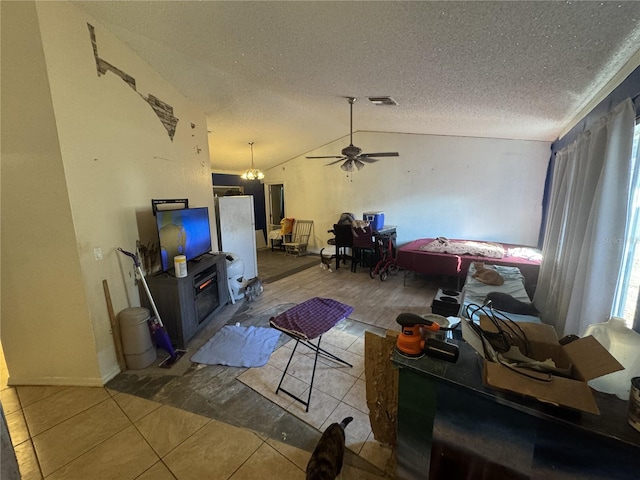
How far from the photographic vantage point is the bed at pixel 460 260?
3.74 m

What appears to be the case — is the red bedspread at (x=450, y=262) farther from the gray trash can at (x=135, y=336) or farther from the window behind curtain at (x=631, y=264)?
the gray trash can at (x=135, y=336)

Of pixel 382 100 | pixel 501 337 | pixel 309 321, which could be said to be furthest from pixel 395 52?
pixel 309 321

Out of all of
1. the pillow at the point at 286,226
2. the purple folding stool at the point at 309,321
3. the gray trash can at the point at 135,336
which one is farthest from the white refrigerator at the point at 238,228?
the pillow at the point at 286,226

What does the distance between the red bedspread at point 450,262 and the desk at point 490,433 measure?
3.19 m

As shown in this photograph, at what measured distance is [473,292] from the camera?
286 centimetres

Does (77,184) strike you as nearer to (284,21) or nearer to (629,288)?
(284,21)

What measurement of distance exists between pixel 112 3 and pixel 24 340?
2.64 m

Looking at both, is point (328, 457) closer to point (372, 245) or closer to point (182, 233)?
point (182, 233)

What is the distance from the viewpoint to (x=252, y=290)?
3900 mm

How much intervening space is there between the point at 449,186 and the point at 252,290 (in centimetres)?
444

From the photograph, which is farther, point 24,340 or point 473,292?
point 473,292

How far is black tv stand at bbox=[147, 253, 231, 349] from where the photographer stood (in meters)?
2.55

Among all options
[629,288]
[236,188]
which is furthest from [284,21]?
[236,188]

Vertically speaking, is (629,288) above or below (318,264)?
above
